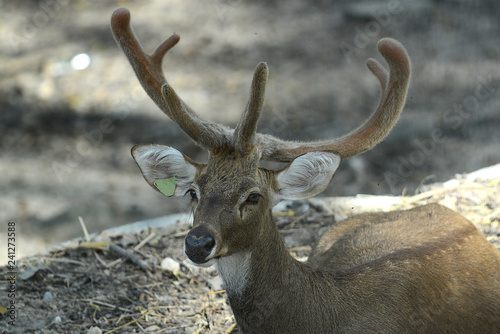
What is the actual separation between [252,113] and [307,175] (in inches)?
17.2

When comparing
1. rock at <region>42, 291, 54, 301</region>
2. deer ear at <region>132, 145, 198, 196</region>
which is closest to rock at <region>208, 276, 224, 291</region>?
rock at <region>42, 291, 54, 301</region>

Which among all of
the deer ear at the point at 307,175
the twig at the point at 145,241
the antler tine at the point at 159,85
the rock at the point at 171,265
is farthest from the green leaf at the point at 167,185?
the twig at the point at 145,241

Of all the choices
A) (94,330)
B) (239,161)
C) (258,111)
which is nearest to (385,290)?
(239,161)

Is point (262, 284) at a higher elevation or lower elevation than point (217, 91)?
higher

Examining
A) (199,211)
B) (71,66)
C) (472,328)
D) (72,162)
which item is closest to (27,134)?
(72,162)

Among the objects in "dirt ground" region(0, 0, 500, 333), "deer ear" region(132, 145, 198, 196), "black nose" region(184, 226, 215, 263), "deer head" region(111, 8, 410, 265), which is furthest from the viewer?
"dirt ground" region(0, 0, 500, 333)

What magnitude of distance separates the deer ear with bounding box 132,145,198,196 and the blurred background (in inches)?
148

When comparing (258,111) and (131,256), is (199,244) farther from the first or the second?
(131,256)

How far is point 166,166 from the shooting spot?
3287 mm

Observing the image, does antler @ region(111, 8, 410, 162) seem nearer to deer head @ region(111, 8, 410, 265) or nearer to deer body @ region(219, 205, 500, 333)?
deer head @ region(111, 8, 410, 265)

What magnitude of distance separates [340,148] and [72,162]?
5.38 meters

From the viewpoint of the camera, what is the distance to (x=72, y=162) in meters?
7.99

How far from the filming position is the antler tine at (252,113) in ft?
9.62

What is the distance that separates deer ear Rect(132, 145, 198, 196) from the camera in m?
3.21
